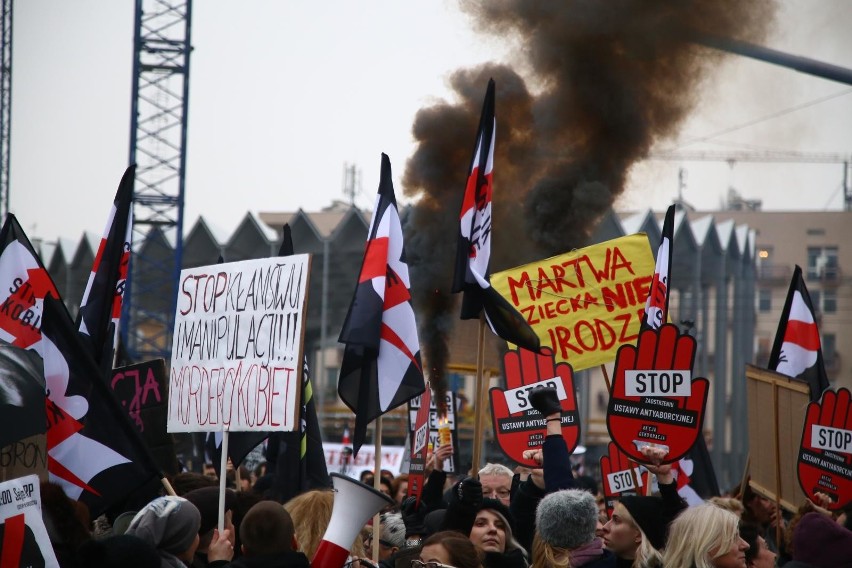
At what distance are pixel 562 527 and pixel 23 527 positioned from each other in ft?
7.79

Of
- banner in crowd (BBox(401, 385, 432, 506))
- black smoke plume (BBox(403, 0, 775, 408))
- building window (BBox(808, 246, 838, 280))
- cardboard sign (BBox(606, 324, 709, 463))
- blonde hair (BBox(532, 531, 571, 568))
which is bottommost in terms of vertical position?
blonde hair (BBox(532, 531, 571, 568))

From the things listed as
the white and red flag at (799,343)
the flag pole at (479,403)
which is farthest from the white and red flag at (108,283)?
the white and red flag at (799,343)

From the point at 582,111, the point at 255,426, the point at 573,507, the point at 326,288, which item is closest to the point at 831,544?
the point at 573,507

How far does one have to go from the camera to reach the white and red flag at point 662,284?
29.0ft

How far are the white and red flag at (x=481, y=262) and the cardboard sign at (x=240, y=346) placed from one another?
3.98ft

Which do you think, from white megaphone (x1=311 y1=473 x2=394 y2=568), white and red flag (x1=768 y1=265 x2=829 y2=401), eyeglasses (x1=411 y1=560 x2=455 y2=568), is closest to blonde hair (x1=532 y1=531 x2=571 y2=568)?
eyeglasses (x1=411 y1=560 x2=455 y2=568)

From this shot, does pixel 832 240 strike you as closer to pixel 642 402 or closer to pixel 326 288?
pixel 326 288

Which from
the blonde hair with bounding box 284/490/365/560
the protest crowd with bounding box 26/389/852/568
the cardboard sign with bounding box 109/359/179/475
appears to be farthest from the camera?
the cardboard sign with bounding box 109/359/179/475

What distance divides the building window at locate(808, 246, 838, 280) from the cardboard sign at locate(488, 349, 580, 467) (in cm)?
5981

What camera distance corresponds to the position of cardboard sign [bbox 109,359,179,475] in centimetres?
865

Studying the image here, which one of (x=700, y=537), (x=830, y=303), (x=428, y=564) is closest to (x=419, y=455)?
(x=428, y=564)

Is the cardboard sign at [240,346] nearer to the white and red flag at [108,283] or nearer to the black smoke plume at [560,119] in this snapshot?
the white and red flag at [108,283]

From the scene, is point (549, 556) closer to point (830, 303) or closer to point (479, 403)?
point (479, 403)

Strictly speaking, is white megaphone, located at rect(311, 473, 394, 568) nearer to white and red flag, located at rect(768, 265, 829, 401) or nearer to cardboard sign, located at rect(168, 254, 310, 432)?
cardboard sign, located at rect(168, 254, 310, 432)
